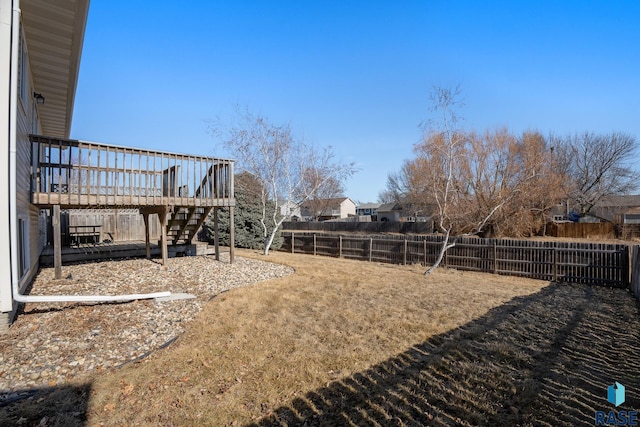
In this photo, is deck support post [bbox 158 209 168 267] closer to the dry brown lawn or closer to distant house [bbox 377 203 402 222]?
the dry brown lawn

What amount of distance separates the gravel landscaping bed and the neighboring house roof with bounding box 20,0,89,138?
484cm

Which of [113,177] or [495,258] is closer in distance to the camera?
[113,177]

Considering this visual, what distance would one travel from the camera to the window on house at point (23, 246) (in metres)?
5.89

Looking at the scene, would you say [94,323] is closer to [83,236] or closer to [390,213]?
[83,236]

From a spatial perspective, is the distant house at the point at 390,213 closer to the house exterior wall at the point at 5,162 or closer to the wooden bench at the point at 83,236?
the wooden bench at the point at 83,236

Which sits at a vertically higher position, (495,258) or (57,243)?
(57,243)

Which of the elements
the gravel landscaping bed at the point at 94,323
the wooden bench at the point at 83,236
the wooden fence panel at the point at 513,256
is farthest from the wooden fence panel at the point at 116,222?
the wooden fence panel at the point at 513,256

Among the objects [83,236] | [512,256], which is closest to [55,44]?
[83,236]

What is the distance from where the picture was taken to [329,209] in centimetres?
6825

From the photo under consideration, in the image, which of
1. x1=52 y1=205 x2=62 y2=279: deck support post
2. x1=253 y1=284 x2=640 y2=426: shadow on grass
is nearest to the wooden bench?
x1=52 y1=205 x2=62 y2=279: deck support post

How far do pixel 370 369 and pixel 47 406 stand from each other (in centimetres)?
334

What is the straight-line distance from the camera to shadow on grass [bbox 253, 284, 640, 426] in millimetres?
3074

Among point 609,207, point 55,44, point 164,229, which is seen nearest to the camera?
point 55,44

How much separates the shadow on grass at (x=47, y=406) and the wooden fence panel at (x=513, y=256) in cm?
1236
